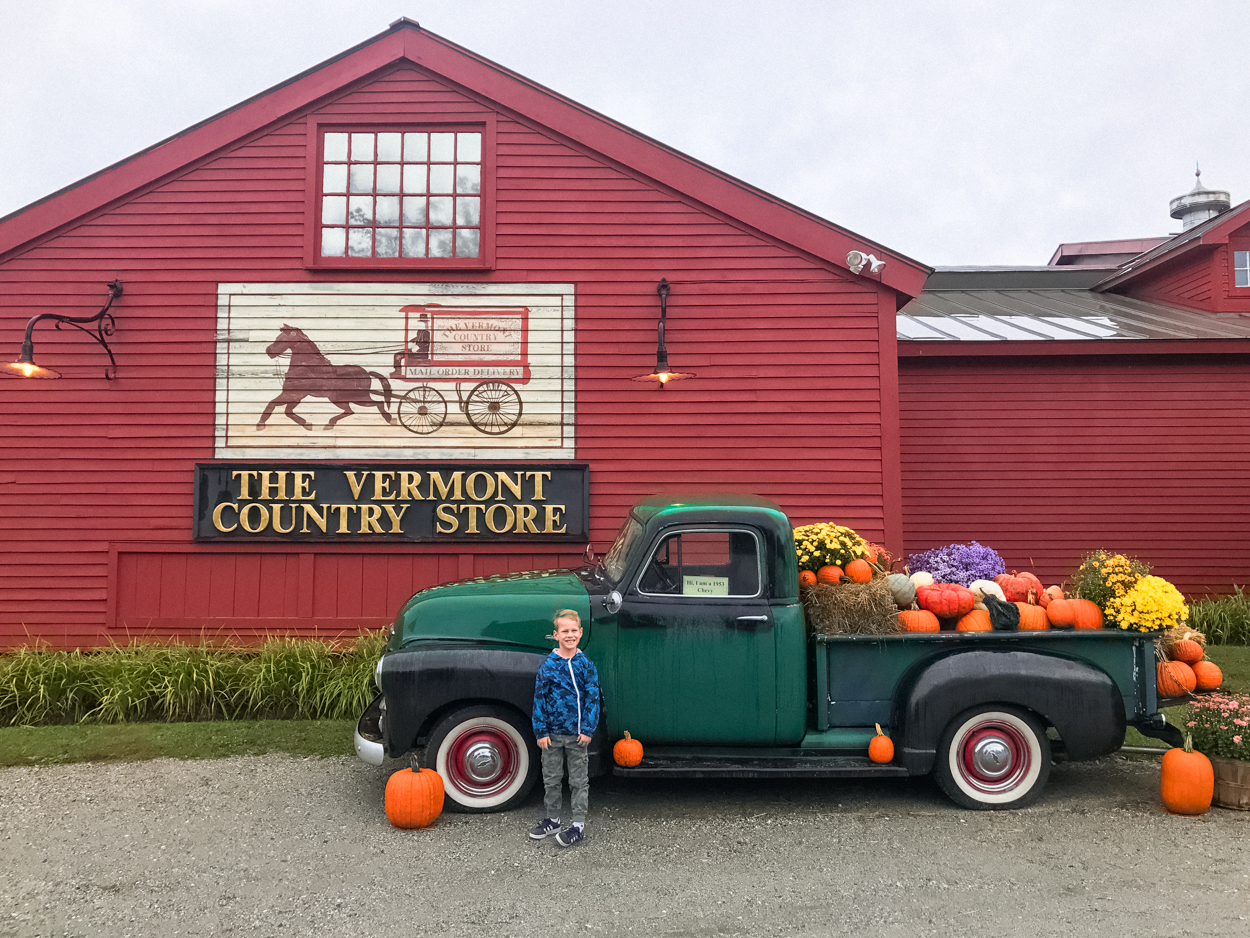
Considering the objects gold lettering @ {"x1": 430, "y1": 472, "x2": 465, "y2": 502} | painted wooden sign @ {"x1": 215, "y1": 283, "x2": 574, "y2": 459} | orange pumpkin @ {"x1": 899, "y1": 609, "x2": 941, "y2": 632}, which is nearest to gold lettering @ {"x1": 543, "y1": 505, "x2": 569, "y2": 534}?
painted wooden sign @ {"x1": 215, "y1": 283, "x2": 574, "y2": 459}

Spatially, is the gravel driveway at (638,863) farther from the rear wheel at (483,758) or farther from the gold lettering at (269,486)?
the gold lettering at (269,486)

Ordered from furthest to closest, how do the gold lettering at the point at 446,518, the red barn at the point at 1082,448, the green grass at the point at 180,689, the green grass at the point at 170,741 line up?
the red barn at the point at 1082,448
the gold lettering at the point at 446,518
the green grass at the point at 180,689
the green grass at the point at 170,741

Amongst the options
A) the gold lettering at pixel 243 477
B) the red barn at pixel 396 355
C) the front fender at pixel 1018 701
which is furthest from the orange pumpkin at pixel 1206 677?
the gold lettering at pixel 243 477

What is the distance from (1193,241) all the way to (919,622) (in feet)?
34.4

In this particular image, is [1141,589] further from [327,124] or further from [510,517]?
[327,124]

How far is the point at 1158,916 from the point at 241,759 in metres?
5.43

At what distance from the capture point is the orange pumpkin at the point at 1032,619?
477cm

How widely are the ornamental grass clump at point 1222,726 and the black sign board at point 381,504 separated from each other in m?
4.97

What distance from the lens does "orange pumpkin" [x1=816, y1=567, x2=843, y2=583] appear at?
195 inches

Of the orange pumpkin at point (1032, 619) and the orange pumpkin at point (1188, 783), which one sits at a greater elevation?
the orange pumpkin at point (1032, 619)

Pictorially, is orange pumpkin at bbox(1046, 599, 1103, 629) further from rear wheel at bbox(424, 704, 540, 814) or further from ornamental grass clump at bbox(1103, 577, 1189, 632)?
rear wheel at bbox(424, 704, 540, 814)

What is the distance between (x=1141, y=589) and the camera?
4680 millimetres

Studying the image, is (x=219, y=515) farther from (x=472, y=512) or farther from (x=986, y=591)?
(x=986, y=591)

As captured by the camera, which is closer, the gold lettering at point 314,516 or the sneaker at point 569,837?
the sneaker at point 569,837
